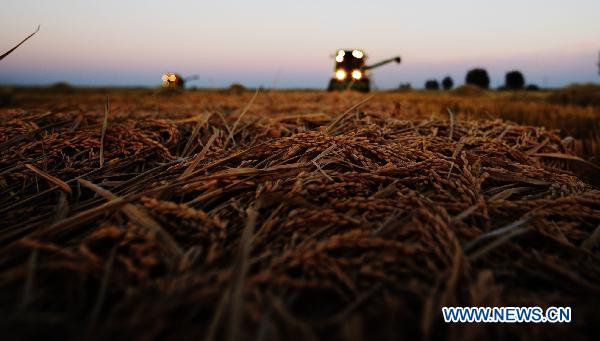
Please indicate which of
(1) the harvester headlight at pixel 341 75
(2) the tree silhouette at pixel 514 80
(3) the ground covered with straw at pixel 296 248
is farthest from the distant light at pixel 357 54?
(2) the tree silhouette at pixel 514 80

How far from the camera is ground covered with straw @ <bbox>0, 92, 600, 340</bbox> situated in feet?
1.98

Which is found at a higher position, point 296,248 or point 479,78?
point 479,78

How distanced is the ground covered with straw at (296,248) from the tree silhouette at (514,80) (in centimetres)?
7458

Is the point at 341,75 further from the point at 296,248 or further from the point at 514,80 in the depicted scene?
the point at 514,80

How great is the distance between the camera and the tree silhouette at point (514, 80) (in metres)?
62.3

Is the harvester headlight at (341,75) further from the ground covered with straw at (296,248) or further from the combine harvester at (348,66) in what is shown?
the ground covered with straw at (296,248)

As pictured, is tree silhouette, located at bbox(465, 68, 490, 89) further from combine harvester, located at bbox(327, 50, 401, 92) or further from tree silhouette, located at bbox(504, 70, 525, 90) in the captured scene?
combine harvester, located at bbox(327, 50, 401, 92)

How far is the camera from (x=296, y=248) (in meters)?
0.77

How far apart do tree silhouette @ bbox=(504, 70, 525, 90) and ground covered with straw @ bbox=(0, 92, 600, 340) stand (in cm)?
7458

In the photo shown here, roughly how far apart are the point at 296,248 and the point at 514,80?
77228 millimetres

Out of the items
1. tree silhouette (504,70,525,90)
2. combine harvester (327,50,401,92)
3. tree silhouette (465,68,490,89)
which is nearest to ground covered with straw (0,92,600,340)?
combine harvester (327,50,401,92)

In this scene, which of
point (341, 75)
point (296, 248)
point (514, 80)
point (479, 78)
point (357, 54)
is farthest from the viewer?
point (479, 78)

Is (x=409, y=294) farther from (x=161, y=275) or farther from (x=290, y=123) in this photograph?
(x=290, y=123)

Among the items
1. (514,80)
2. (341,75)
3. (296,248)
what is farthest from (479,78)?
(296,248)
